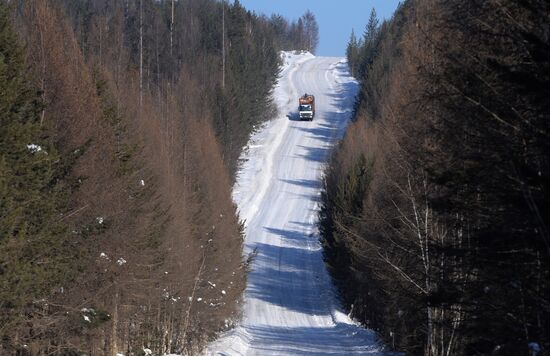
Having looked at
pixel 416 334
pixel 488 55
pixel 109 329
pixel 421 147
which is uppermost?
pixel 488 55

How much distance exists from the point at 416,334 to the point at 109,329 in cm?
844

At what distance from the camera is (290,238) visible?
209 feet

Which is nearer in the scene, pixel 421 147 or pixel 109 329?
pixel 421 147

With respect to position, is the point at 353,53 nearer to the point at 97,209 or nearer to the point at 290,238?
the point at 290,238

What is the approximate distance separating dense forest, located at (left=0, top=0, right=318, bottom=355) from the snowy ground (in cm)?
269

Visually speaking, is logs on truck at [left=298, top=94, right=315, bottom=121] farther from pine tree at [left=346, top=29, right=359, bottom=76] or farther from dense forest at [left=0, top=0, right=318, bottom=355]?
dense forest at [left=0, top=0, right=318, bottom=355]

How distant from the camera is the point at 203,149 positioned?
121 ft

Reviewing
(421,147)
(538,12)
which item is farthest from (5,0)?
(538,12)

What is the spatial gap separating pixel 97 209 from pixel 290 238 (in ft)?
149

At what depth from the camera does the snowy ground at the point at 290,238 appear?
2895cm

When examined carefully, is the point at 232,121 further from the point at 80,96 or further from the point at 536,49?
the point at 536,49

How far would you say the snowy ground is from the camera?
2895 cm

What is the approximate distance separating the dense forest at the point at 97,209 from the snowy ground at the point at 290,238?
2688mm

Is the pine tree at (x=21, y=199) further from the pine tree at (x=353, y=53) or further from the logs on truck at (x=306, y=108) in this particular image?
the pine tree at (x=353, y=53)
